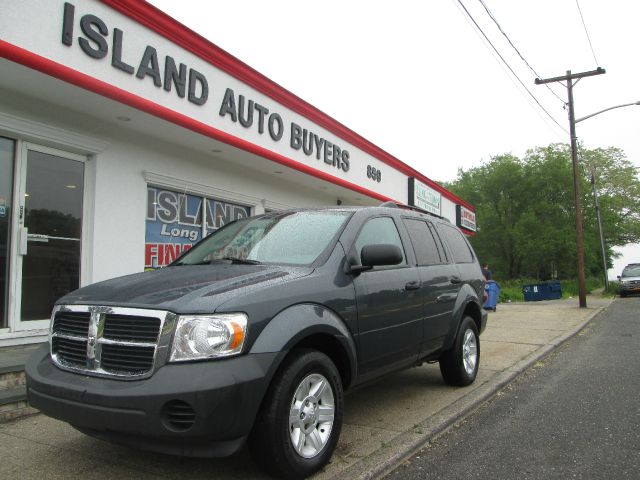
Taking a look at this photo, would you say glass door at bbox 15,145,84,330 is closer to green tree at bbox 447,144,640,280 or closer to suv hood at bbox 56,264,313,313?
suv hood at bbox 56,264,313,313

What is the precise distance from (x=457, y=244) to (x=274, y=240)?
2.80 m

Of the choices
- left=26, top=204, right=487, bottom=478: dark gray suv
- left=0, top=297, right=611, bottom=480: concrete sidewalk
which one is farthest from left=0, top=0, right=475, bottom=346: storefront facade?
left=26, top=204, right=487, bottom=478: dark gray suv

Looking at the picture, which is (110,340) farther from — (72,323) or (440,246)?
(440,246)

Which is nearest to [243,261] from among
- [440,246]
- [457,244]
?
[440,246]

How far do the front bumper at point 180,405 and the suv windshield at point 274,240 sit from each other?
1145 millimetres

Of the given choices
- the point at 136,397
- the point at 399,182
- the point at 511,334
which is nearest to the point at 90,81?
the point at 136,397

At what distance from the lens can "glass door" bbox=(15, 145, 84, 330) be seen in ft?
19.9

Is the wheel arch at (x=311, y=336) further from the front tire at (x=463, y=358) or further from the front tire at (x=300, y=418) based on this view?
the front tire at (x=463, y=358)

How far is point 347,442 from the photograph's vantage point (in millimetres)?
3805

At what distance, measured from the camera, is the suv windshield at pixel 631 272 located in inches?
1075

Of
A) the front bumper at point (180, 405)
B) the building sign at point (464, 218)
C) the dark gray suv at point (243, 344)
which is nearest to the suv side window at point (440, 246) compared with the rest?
the dark gray suv at point (243, 344)

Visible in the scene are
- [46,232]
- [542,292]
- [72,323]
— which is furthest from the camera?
[542,292]

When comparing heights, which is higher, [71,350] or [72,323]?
[72,323]

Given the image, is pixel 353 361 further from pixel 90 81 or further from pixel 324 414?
pixel 90 81
